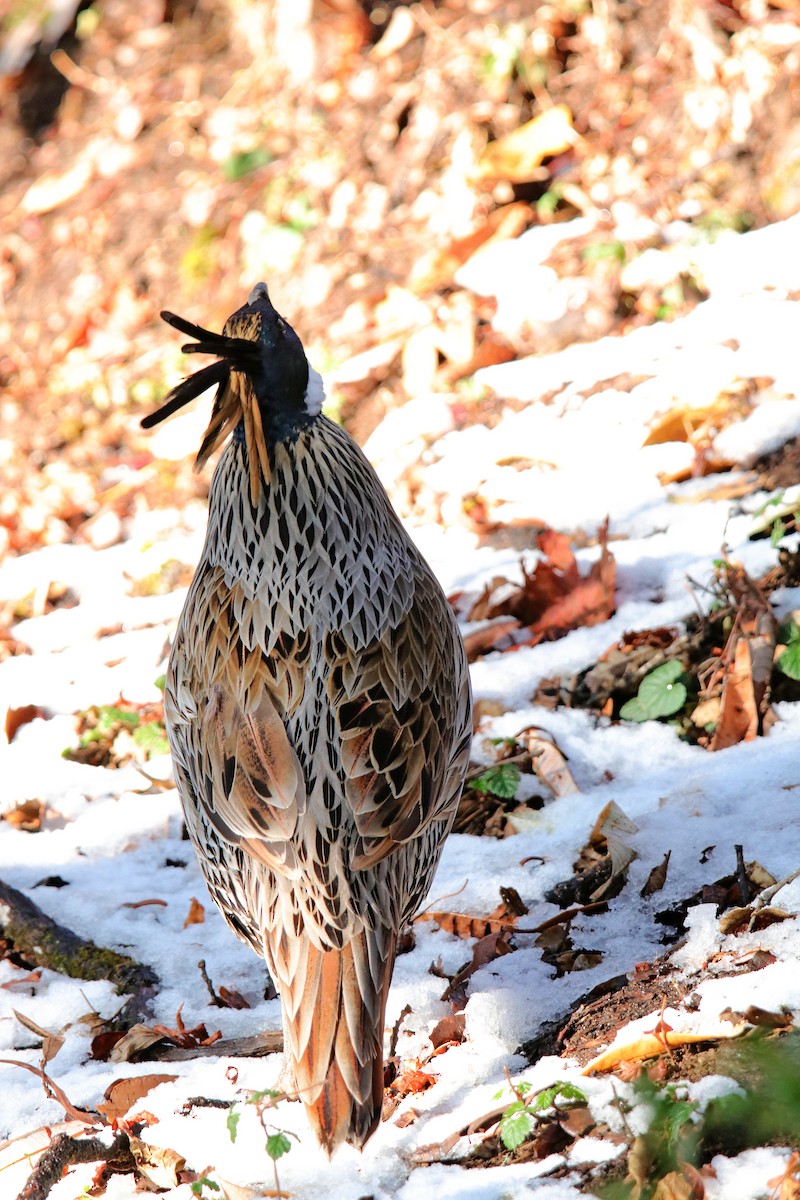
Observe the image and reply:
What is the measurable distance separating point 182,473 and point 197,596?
393cm

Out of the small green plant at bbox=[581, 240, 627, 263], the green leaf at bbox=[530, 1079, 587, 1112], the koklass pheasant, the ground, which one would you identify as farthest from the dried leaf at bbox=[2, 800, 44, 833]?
the small green plant at bbox=[581, 240, 627, 263]

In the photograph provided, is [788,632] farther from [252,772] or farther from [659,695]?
→ [252,772]

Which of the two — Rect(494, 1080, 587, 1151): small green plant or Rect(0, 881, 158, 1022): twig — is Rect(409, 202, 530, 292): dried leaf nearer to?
Rect(0, 881, 158, 1022): twig

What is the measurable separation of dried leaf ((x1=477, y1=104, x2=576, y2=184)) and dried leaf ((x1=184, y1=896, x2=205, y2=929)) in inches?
187

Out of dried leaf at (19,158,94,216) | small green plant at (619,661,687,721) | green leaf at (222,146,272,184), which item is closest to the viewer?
small green plant at (619,661,687,721)

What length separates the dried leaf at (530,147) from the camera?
22.2 feet

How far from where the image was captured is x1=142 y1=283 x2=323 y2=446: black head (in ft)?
9.49

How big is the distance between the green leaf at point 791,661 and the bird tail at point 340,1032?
5.21 ft

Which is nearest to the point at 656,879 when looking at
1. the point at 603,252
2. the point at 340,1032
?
the point at 340,1032

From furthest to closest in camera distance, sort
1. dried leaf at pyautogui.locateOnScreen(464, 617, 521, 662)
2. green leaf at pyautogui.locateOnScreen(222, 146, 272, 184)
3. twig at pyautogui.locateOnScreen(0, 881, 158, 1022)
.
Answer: green leaf at pyautogui.locateOnScreen(222, 146, 272, 184) < dried leaf at pyautogui.locateOnScreen(464, 617, 521, 662) < twig at pyautogui.locateOnScreen(0, 881, 158, 1022)

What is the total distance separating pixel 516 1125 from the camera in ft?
7.80

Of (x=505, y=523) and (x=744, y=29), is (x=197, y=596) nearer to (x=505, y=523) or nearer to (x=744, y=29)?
(x=505, y=523)

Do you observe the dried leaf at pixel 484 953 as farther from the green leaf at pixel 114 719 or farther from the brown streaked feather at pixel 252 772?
the green leaf at pixel 114 719

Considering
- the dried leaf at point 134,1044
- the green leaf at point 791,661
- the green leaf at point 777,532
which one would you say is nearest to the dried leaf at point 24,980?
the dried leaf at point 134,1044
